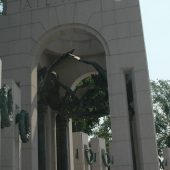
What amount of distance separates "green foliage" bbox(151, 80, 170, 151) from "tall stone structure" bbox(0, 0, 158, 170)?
31508 millimetres

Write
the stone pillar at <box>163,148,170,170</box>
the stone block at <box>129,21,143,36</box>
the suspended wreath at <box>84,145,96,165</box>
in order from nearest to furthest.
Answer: the stone block at <box>129,21,143,36</box>, the suspended wreath at <box>84,145,96,165</box>, the stone pillar at <box>163,148,170,170</box>

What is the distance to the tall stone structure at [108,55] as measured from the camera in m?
12.8

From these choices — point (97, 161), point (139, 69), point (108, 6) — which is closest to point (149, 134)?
point (139, 69)

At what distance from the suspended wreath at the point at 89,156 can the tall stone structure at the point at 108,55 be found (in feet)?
30.5

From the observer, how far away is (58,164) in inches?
742

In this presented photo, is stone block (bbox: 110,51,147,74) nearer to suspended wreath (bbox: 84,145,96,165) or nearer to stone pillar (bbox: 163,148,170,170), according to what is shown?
suspended wreath (bbox: 84,145,96,165)

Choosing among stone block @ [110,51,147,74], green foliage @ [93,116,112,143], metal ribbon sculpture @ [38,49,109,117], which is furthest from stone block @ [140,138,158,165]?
green foliage @ [93,116,112,143]

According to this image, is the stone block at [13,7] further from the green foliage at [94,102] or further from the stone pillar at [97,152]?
the stone pillar at [97,152]

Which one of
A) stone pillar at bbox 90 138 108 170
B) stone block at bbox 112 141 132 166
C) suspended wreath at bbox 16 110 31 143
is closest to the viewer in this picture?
suspended wreath at bbox 16 110 31 143

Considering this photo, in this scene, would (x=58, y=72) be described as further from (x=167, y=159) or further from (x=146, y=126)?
(x=167, y=159)

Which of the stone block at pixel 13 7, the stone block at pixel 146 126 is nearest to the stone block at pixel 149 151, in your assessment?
the stone block at pixel 146 126

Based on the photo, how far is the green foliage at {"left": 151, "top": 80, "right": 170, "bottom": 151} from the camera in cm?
4434

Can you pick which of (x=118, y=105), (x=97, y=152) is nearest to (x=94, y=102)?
(x=118, y=105)

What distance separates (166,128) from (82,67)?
27895mm
